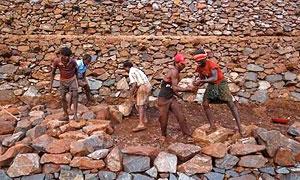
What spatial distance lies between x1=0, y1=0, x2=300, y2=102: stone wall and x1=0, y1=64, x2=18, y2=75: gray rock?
24 millimetres

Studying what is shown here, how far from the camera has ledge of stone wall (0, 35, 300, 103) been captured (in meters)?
10.0

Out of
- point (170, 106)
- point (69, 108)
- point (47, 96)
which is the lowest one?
point (47, 96)

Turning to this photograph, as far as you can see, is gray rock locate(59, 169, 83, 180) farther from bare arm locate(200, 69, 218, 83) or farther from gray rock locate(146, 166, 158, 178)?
bare arm locate(200, 69, 218, 83)

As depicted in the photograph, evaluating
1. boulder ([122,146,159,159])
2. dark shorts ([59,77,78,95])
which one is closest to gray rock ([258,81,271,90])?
boulder ([122,146,159,159])

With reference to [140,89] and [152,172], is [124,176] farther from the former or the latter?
[140,89]

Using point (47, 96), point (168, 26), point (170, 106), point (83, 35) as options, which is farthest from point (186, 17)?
point (170, 106)

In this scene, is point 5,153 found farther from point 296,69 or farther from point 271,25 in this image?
point 271,25

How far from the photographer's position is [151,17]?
11969 mm

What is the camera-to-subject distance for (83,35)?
11539 millimetres

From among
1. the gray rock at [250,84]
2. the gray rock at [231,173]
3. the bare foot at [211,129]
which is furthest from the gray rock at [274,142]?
the gray rock at [250,84]

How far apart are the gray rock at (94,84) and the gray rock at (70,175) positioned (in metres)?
3.84

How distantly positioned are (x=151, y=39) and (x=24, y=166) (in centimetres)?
569

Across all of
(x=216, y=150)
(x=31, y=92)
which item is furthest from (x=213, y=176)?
(x=31, y=92)

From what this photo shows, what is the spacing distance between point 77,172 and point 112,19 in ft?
21.2
